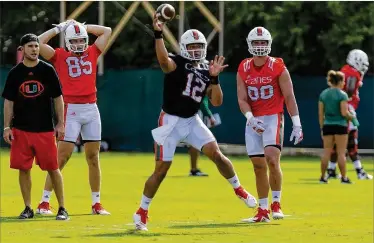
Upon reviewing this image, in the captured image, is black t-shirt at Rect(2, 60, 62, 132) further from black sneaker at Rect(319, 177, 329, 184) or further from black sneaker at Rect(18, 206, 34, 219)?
black sneaker at Rect(319, 177, 329, 184)

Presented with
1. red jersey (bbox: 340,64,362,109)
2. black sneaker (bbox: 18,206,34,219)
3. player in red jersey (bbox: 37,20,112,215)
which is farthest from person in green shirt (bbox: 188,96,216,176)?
black sneaker (bbox: 18,206,34,219)

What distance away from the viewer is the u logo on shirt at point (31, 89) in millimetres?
15938

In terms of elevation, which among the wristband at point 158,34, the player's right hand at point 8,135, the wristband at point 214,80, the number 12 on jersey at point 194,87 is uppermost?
the wristband at point 158,34

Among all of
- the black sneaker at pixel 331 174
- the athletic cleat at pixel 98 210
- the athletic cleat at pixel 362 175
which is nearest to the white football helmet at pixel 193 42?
the athletic cleat at pixel 98 210

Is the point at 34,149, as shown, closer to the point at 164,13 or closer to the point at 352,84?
the point at 164,13

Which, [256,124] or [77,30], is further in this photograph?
[77,30]

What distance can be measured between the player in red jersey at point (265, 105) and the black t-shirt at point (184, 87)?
1.17 m

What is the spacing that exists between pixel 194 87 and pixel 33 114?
6.80ft

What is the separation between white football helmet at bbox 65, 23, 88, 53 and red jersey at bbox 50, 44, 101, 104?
91mm

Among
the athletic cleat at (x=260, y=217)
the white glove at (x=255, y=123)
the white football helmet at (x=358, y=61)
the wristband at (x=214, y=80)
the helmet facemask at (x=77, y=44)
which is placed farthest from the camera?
the white football helmet at (x=358, y=61)

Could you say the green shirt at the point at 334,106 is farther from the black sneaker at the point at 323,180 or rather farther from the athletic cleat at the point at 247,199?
the athletic cleat at the point at 247,199

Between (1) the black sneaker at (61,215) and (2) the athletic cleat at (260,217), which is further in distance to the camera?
(2) the athletic cleat at (260,217)

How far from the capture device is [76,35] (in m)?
16.9

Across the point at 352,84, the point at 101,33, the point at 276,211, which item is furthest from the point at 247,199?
the point at 352,84
